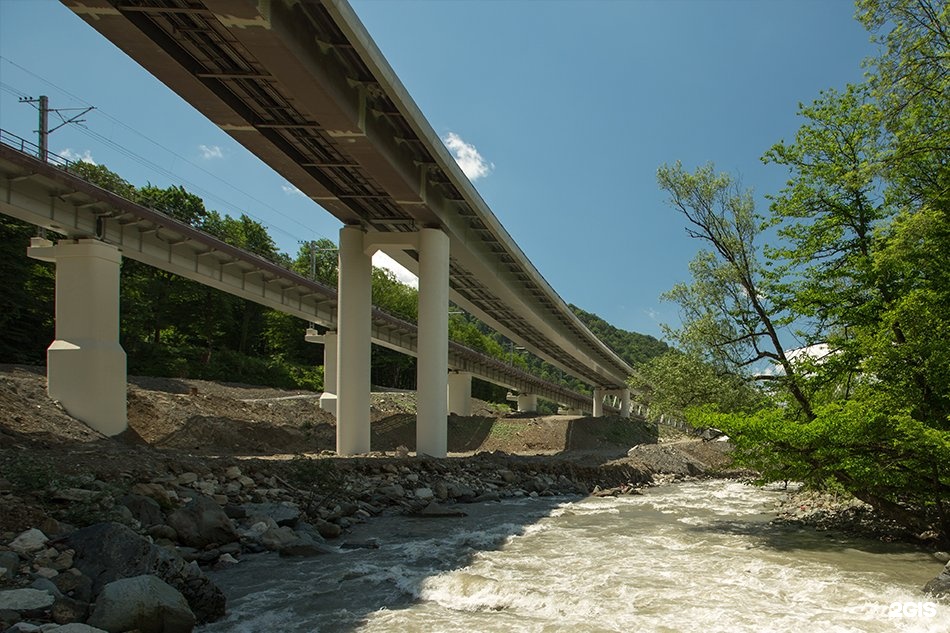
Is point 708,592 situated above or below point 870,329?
below

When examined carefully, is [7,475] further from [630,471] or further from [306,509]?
[630,471]

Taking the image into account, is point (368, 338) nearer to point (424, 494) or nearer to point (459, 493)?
point (459, 493)

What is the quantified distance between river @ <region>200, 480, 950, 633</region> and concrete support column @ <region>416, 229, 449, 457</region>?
1036 cm

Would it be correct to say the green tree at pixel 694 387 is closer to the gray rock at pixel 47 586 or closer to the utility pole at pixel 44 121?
the gray rock at pixel 47 586

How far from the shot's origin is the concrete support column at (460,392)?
63.4 meters

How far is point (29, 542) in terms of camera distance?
903 centimetres

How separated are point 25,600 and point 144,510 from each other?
16.0 feet

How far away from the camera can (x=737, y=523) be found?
18453 millimetres

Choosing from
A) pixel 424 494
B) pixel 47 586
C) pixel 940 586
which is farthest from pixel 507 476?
pixel 47 586

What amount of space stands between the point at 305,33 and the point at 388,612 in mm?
13548

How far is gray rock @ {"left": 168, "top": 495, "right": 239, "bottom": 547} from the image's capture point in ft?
39.7

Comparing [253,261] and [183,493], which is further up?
[253,261]

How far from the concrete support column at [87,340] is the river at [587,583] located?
13.2m

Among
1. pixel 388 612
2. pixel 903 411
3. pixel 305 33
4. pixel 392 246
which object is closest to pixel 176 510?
pixel 388 612
